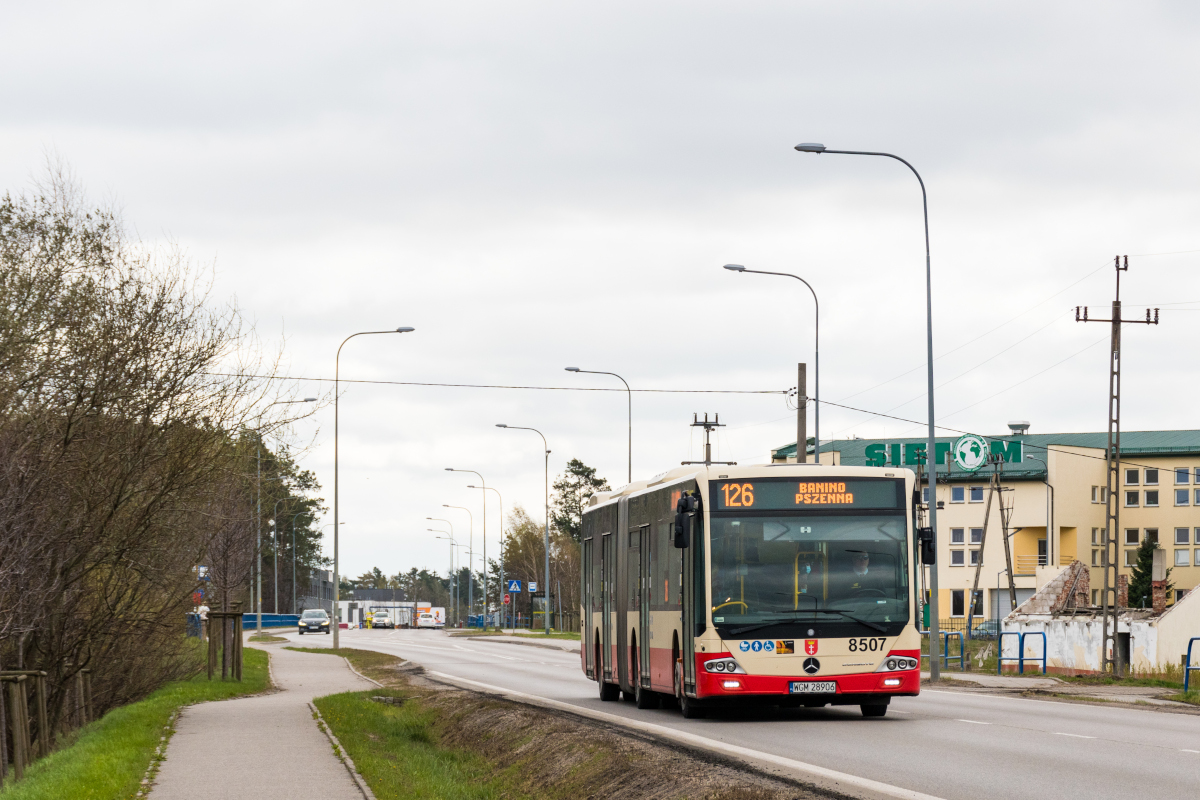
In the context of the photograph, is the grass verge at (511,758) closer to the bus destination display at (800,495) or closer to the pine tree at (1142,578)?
the bus destination display at (800,495)

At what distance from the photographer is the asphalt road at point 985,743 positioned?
473 inches

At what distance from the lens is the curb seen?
1277 centimetres

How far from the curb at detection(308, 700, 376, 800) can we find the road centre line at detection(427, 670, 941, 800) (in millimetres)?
3212

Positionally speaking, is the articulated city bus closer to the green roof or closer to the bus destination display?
the bus destination display

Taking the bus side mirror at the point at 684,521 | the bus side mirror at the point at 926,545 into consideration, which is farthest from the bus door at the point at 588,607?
the bus side mirror at the point at 926,545

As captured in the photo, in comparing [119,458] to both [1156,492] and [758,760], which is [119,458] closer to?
[758,760]

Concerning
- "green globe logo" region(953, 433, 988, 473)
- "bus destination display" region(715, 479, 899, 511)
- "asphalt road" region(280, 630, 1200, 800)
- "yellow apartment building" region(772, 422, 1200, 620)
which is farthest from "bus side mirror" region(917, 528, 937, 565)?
"yellow apartment building" region(772, 422, 1200, 620)

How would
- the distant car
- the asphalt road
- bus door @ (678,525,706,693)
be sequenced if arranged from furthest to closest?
the distant car < bus door @ (678,525,706,693) < the asphalt road

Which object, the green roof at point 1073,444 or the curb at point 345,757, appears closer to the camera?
the curb at point 345,757

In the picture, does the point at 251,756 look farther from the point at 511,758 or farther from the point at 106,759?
the point at 511,758

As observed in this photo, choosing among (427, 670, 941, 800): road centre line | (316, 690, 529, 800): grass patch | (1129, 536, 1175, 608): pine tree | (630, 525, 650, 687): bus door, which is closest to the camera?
(427, 670, 941, 800): road centre line

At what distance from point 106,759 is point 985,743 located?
8660 millimetres

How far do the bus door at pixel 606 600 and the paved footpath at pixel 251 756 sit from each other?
460cm

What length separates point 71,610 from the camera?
22.0m
